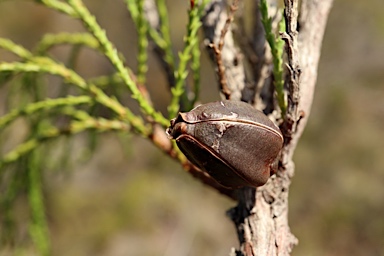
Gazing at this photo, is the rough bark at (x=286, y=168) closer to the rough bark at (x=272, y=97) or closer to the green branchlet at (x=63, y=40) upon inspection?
the rough bark at (x=272, y=97)

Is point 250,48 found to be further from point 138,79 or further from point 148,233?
point 148,233

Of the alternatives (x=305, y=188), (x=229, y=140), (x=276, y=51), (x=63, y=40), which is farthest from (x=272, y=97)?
(x=305, y=188)

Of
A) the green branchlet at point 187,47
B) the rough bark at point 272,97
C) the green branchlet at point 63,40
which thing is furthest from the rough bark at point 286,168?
the green branchlet at point 63,40

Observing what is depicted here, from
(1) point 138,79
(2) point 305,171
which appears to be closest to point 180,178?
(2) point 305,171

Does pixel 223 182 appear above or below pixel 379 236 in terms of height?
below

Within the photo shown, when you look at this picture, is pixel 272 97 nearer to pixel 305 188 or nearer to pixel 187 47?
pixel 187 47

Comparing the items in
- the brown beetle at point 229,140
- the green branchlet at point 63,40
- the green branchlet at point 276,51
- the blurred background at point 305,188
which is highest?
the blurred background at point 305,188

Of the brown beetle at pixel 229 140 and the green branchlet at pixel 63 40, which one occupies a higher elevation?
the green branchlet at pixel 63 40
